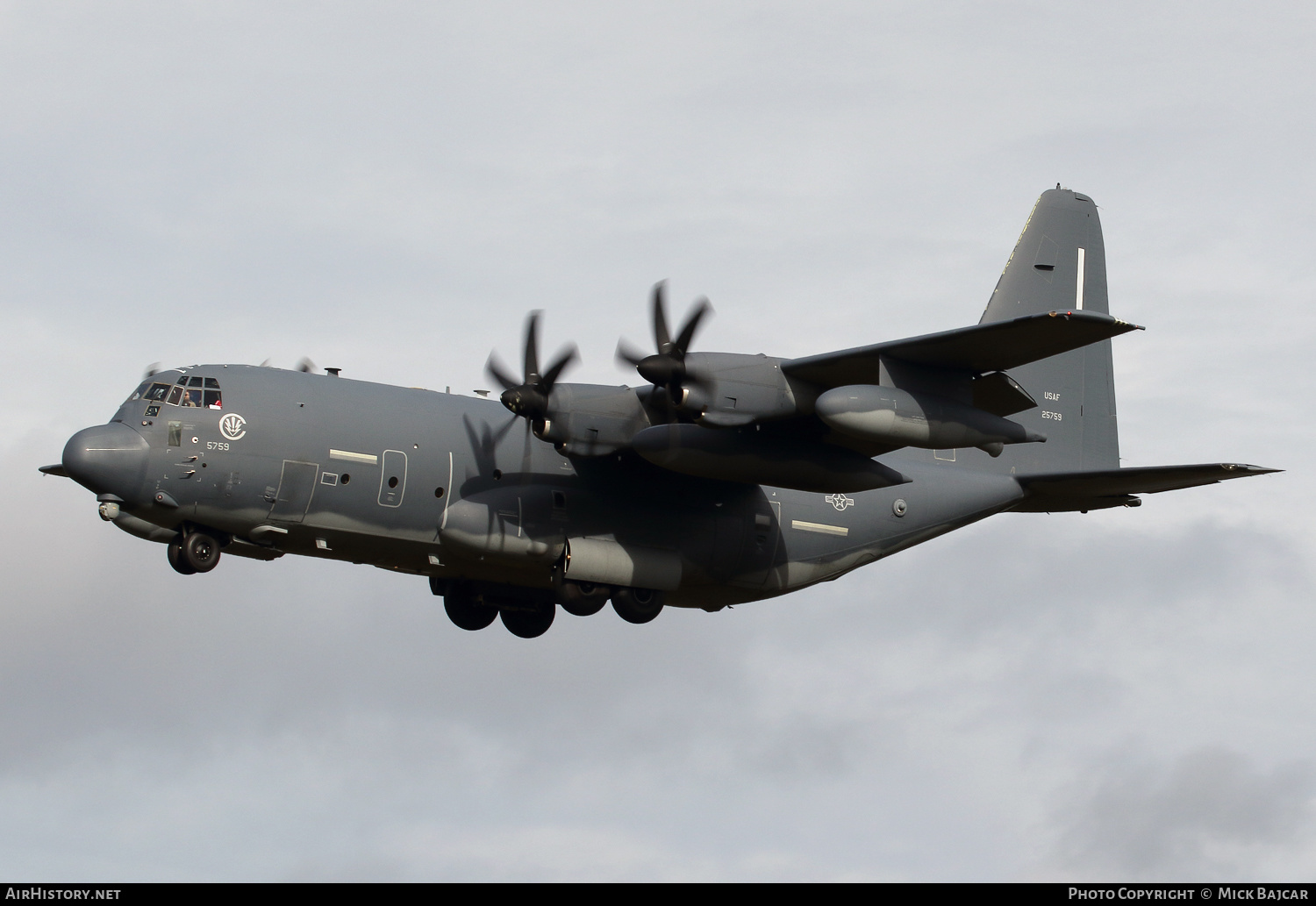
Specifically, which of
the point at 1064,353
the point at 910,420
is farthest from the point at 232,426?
the point at 1064,353

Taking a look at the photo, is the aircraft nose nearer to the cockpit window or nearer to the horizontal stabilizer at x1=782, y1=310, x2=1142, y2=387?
the cockpit window

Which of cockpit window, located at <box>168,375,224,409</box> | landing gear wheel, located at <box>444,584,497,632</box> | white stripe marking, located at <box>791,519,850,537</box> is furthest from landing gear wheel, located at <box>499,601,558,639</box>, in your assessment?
cockpit window, located at <box>168,375,224,409</box>

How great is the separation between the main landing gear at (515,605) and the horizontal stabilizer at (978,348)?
4309 mm

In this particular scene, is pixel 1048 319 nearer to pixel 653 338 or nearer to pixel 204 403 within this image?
pixel 653 338

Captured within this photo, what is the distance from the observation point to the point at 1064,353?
27.0 m

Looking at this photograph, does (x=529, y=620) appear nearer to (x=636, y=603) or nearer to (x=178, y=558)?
(x=636, y=603)

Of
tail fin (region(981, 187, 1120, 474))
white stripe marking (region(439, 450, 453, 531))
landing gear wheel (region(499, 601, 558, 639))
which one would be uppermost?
tail fin (region(981, 187, 1120, 474))

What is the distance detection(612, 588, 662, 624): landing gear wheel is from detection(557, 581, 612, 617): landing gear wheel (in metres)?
0.24

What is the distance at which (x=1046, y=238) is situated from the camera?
89.7ft

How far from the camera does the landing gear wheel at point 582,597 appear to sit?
874 inches

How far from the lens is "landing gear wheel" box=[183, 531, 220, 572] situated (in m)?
20.7

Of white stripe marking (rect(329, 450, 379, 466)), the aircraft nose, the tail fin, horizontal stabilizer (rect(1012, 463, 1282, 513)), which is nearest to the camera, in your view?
the aircraft nose
